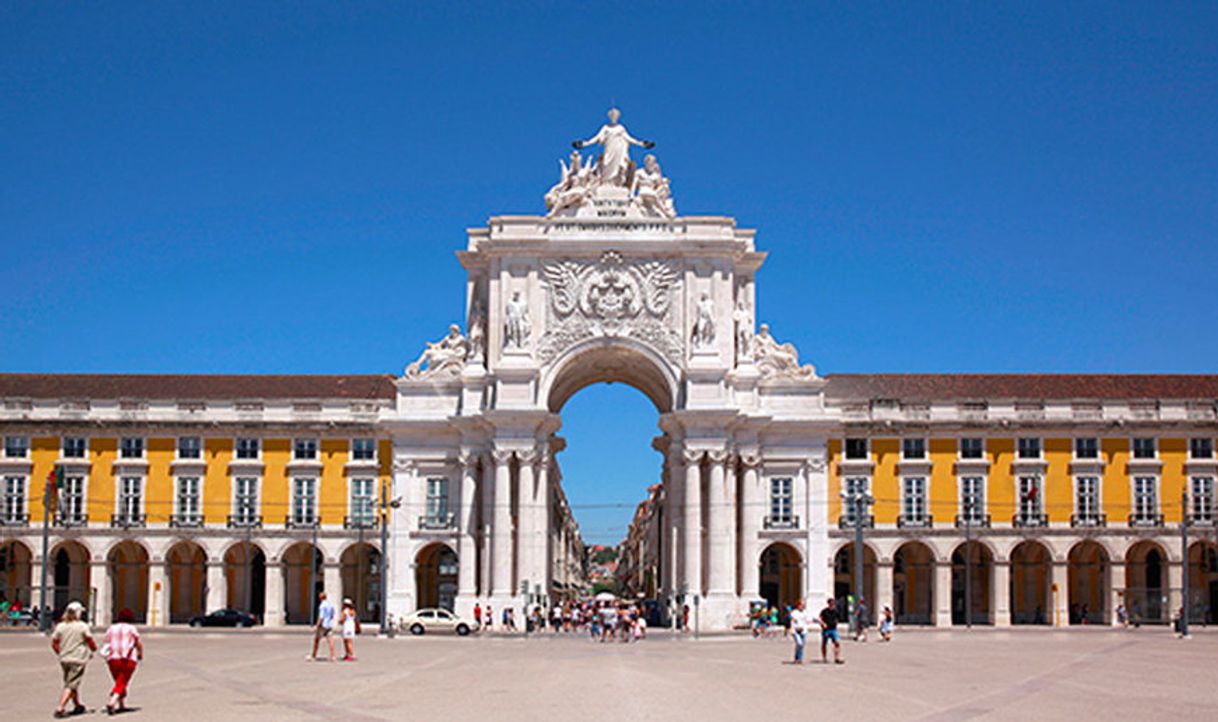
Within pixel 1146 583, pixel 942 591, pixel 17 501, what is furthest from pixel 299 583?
pixel 1146 583

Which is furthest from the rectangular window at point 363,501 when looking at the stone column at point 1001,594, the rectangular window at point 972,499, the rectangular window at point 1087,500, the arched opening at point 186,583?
the rectangular window at point 1087,500

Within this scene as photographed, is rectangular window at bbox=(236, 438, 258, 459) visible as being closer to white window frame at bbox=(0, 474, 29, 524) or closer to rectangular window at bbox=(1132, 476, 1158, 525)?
white window frame at bbox=(0, 474, 29, 524)

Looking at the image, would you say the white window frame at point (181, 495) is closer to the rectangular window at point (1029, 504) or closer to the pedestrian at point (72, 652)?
the rectangular window at point (1029, 504)

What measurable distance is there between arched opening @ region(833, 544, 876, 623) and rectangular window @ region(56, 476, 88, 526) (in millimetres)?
39439

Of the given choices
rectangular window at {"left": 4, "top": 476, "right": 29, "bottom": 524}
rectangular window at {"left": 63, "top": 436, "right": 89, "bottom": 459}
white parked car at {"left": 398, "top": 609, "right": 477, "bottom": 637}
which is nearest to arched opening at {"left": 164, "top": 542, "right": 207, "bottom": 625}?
rectangular window at {"left": 63, "top": 436, "right": 89, "bottom": 459}

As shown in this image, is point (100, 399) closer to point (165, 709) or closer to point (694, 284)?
point (694, 284)

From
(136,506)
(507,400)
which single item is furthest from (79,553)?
(507,400)

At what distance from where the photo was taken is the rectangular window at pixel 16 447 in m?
79.1

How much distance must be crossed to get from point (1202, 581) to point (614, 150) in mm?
38328

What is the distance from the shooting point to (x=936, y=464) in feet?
258

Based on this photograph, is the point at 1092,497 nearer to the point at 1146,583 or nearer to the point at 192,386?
the point at 1146,583

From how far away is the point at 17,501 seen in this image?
258 feet

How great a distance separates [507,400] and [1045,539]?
1125 inches

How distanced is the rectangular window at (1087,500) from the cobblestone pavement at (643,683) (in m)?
24.9
